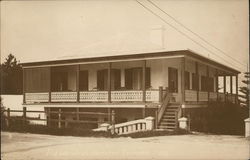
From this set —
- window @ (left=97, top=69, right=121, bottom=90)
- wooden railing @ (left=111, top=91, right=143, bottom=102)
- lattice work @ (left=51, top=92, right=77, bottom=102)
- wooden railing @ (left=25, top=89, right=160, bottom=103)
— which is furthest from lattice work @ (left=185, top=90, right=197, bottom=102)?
lattice work @ (left=51, top=92, right=77, bottom=102)

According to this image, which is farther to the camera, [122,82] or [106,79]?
[106,79]

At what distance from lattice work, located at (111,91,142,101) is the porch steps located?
1.53m

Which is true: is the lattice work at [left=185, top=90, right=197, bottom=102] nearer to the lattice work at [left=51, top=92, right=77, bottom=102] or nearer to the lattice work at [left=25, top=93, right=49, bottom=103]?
the lattice work at [left=51, top=92, right=77, bottom=102]

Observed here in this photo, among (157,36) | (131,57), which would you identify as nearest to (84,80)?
(131,57)

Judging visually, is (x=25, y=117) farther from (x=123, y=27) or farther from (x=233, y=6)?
(x=233, y=6)

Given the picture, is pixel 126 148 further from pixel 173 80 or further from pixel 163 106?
pixel 173 80

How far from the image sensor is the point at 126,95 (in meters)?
21.3

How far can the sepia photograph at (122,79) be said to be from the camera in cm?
1266

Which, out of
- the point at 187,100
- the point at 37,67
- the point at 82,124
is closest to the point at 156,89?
the point at 187,100

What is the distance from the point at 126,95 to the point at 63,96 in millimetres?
3852

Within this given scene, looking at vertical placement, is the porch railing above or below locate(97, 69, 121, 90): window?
below

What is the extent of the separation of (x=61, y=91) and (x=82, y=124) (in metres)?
2.92

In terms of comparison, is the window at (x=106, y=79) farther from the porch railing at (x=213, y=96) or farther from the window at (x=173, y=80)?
the porch railing at (x=213, y=96)

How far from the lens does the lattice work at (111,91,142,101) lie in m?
20.9
